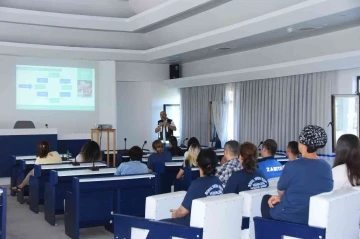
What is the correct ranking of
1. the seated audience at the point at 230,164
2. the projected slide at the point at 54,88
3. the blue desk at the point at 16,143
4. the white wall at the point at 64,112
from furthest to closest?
the projected slide at the point at 54,88, the white wall at the point at 64,112, the blue desk at the point at 16,143, the seated audience at the point at 230,164

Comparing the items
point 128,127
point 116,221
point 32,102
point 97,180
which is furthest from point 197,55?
point 116,221

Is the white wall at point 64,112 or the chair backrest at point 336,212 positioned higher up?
the white wall at point 64,112

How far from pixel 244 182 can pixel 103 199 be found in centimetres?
207

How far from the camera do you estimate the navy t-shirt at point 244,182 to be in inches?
163

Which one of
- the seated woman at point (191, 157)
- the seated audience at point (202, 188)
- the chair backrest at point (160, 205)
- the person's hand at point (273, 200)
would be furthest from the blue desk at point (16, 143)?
the person's hand at point (273, 200)

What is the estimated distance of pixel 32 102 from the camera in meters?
11.2

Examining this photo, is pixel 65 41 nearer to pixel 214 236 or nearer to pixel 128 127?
pixel 128 127

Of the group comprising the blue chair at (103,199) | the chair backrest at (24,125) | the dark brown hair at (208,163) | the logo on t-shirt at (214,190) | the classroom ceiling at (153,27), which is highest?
the classroom ceiling at (153,27)

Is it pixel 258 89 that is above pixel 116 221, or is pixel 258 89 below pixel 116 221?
above

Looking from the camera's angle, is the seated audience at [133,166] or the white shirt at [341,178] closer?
the white shirt at [341,178]

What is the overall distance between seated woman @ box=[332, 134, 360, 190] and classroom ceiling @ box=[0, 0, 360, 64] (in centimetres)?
368

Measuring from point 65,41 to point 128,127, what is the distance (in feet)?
9.89

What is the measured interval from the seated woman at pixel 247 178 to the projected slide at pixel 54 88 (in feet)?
26.2

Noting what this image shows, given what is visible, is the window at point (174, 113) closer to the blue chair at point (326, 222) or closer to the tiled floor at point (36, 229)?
the tiled floor at point (36, 229)
